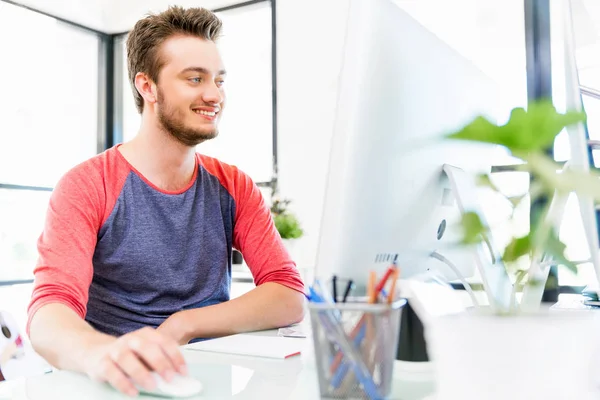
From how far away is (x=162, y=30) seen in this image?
1604mm

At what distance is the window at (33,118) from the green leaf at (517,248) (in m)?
3.58

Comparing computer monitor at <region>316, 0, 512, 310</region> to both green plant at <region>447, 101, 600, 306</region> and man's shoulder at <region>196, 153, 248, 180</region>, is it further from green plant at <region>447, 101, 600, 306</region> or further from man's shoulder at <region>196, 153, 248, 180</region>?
man's shoulder at <region>196, 153, 248, 180</region>

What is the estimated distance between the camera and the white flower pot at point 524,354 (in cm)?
45

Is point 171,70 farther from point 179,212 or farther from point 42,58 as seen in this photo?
point 42,58

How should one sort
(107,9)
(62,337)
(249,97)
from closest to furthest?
(62,337), (249,97), (107,9)

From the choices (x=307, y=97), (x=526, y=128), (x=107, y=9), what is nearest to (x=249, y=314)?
(x=526, y=128)

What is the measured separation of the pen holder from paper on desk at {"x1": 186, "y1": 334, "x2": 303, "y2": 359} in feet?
1.11

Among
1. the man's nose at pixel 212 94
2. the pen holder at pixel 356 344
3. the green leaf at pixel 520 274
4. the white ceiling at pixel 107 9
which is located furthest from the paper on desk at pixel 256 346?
the white ceiling at pixel 107 9

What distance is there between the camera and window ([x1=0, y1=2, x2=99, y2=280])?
3.64 metres

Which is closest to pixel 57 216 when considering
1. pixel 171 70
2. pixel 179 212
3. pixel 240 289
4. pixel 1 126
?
pixel 179 212

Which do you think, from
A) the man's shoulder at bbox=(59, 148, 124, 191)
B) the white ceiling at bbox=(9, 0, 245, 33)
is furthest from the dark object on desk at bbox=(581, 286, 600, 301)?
the white ceiling at bbox=(9, 0, 245, 33)

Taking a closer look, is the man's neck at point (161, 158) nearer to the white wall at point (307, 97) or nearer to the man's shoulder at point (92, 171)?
the man's shoulder at point (92, 171)

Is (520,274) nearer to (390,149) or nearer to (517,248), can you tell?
(517,248)

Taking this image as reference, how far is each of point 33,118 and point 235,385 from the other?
354 centimetres
